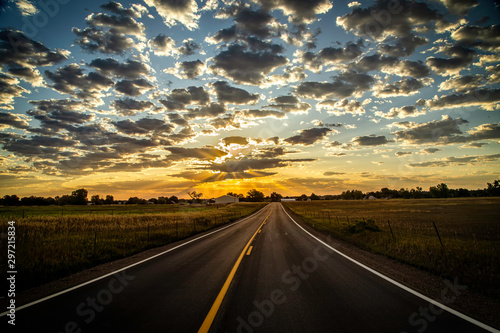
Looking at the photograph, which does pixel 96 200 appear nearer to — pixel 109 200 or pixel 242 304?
pixel 109 200

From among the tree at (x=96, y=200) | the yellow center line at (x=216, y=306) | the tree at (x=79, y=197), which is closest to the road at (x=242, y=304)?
the yellow center line at (x=216, y=306)

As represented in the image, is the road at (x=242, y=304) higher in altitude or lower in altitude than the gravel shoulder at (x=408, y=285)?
higher

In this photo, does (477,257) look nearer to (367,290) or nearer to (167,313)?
(367,290)

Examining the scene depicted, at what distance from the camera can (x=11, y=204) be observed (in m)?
107

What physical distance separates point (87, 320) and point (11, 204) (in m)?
153

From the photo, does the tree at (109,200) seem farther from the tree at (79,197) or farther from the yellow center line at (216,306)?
the yellow center line at (216,306)

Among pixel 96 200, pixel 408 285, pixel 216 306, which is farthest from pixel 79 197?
pixel 408 285

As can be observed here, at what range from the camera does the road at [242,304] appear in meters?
3.96

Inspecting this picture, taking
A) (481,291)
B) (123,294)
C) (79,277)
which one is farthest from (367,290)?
(79,277)

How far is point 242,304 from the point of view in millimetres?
4812

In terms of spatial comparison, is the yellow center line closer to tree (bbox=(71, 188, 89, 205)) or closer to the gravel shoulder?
the gravel shoulder

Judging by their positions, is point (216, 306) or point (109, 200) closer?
point (216, 306)

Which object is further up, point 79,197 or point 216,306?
point 79,197

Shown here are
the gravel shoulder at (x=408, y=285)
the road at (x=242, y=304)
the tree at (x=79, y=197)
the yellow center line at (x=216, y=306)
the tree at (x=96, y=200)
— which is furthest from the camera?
the tree at (x=96, y=200)
